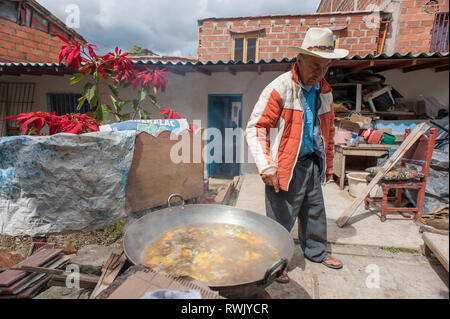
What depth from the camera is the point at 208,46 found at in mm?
9461

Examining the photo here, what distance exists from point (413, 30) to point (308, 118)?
8.89m

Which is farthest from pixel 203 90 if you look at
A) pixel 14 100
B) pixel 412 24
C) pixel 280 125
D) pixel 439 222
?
pixel 412 24

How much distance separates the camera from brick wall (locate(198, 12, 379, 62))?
8.58 metres

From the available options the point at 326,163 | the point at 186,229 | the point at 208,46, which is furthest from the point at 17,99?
the point at 326,163

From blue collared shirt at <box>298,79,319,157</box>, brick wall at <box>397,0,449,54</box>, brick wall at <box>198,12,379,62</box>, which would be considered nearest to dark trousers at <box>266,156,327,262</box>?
blue collared shirt at <box>298,79,319,157</box>

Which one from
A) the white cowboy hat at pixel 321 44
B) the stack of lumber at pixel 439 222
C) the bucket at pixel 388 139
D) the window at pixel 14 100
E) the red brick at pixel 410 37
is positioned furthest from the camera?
the red brick at pixel 410 37

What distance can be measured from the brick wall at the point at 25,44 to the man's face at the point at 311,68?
9.09m

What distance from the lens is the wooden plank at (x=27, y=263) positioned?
203cm

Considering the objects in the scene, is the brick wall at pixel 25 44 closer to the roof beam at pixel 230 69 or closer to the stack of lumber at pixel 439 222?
the roof beam at pixel 230 69

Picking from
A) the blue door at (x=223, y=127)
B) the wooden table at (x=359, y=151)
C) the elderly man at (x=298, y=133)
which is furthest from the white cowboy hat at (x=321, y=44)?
the blue door at (x=223, y=127)

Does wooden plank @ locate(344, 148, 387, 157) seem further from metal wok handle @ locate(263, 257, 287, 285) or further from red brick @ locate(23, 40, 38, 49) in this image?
red brick @ locate(23, 40, 38, 49)

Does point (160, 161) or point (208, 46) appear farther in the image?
point (208, 46)
